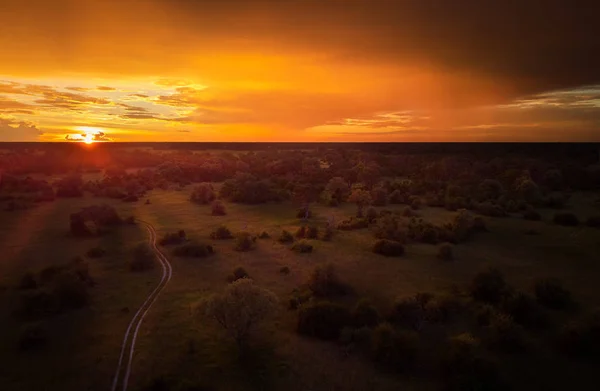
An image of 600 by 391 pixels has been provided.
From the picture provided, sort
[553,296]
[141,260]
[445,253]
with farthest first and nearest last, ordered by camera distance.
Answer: [445,253] → [141,260] → [553,296]

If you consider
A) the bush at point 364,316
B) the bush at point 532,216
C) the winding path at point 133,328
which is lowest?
the winding path at point 133,328

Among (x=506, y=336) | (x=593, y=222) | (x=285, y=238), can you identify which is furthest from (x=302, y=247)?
(x=593, y=222)

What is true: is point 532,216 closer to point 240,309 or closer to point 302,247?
point 302,247

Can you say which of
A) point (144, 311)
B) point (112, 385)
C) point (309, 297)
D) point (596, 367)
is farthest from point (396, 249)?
point (112, 385)

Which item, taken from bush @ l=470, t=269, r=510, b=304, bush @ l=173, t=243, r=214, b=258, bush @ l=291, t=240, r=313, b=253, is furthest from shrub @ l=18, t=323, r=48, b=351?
bush @ l=470, t=269, r=510, b=304

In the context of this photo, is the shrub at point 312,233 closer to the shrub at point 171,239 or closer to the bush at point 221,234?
the bush at point 221,234

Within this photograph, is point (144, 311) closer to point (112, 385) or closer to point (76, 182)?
point (112, 385)

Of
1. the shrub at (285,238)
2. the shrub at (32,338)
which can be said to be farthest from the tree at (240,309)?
the shrub at (285,238)
